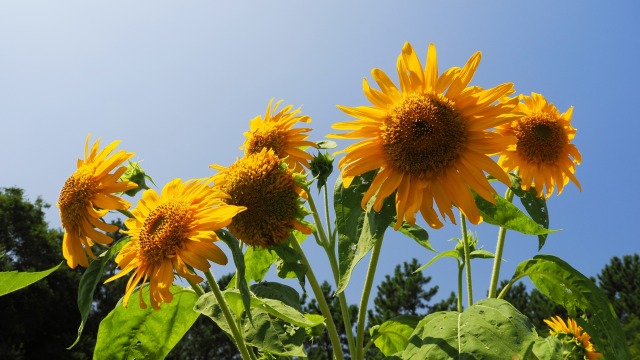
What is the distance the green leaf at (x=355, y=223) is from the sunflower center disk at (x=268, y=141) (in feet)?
1.58

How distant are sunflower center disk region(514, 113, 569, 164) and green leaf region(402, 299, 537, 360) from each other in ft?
2.52

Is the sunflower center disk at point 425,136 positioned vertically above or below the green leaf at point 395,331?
above

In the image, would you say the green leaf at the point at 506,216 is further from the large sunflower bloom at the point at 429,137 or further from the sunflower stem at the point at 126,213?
the sunflower stem at the point at 126,213

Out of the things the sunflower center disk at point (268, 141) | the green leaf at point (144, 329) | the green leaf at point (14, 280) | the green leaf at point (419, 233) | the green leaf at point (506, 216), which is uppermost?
the sunflower center disk at point (268, 141)

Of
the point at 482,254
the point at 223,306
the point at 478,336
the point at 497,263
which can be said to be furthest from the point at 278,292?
the point at 482,254

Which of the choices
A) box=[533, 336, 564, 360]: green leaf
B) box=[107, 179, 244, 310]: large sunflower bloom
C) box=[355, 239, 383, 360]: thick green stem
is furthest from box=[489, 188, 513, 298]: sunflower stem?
box=[107, 179, 244, 310]: large sunflower bloom

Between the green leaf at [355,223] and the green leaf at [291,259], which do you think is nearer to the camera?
the green leaf at [355,223]

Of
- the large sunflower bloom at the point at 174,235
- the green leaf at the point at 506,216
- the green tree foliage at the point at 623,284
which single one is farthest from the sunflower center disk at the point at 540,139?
the green tree foliage at the point at 623,284

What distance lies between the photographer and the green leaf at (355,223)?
1705 millimetres

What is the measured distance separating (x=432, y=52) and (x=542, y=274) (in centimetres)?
99

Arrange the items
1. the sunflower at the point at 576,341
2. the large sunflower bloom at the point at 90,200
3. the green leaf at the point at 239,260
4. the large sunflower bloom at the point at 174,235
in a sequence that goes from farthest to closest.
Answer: the sunflower at the point at 576,341
the large sunflower bloom at the point at 90,200
the large sunflower bloom at the point at 174,235
the green leaf at the point at 239,260

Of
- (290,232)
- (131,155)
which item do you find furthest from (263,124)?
(290,232)

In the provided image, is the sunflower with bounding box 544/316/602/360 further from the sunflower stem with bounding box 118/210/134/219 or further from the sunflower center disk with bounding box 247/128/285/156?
the sunflower stem with bounding box 118/210/134/219

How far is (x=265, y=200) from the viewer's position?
1891mm
